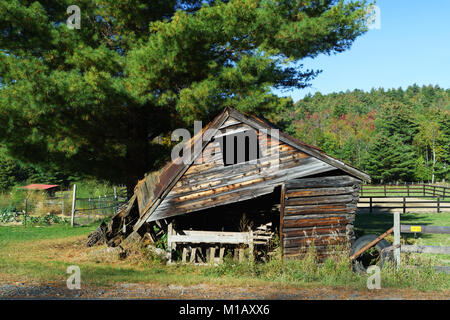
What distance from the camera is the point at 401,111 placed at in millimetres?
83688

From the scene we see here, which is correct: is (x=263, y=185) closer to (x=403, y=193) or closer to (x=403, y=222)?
(x=403, y=222)

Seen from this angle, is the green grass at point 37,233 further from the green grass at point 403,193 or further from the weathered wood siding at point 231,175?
the green grass at point 403,193

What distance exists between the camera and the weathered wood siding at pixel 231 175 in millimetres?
11656

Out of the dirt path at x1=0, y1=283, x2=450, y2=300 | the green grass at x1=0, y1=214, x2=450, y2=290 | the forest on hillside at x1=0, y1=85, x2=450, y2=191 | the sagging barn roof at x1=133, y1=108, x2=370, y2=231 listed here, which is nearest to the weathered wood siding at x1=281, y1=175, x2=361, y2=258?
the sagging barn roof at x1=133, y1=108, x2=370, y2=231

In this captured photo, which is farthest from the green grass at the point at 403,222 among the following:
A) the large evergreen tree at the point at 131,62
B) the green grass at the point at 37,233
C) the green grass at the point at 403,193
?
the green grass at the point at 37,233

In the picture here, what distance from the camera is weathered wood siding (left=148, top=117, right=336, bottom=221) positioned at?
11.7 metres

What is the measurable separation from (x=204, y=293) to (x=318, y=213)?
15.2 ft

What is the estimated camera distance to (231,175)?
466 inches

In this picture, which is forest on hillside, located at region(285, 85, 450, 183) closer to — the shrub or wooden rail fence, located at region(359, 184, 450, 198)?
wooden rail fence, located at region(359, 184, 450, 198)

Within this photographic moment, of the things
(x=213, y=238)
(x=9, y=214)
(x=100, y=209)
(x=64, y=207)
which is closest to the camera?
(x=213, y=238)

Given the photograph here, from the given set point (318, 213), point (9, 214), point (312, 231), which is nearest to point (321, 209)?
point (318, 213)
